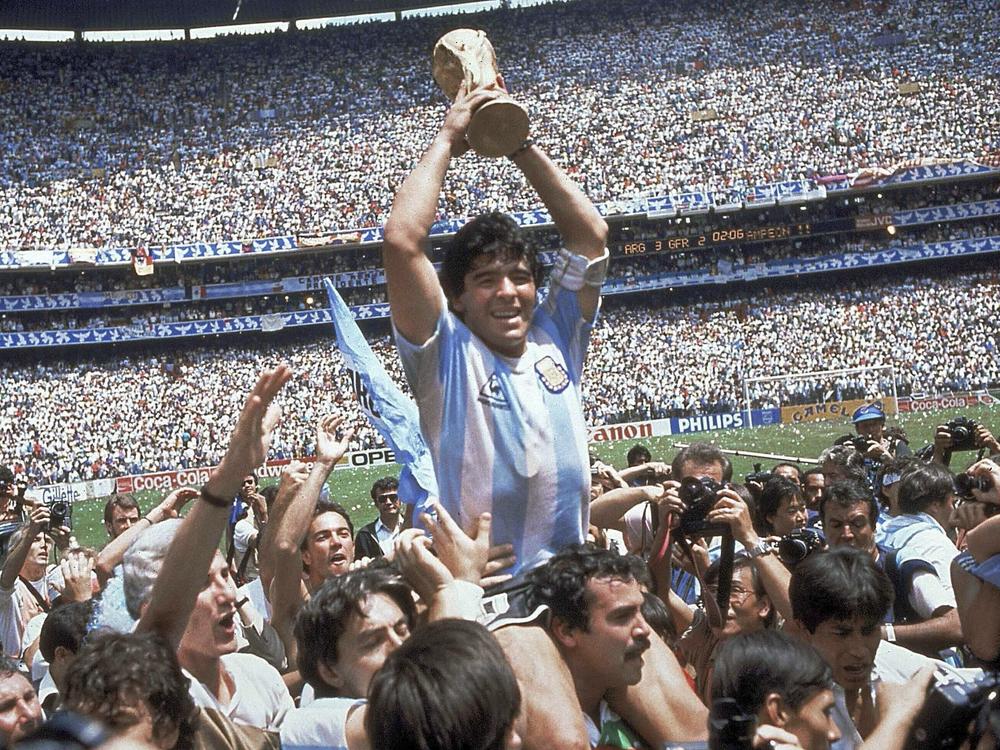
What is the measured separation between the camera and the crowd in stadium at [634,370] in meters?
38.6

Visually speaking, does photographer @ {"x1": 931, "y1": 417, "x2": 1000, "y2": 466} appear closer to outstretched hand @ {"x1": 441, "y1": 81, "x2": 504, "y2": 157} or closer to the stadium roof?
outstretched hand @ {"x1": 441, "y1": 81, "x2": 504, "y2": 157}

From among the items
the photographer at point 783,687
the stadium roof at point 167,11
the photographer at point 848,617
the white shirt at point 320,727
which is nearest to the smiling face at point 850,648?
the photographer at point 848,617

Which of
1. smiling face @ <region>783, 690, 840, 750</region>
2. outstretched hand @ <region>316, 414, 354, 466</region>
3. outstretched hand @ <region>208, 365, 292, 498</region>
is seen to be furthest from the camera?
outstretched hand @ <region>316, 414, 354, 466</region>

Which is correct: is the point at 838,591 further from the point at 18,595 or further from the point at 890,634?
the point at 18,595

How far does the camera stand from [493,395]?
337 centimetres

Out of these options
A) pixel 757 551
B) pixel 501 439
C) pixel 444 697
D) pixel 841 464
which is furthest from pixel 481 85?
pixel 841 464

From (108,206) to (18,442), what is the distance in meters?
13.5

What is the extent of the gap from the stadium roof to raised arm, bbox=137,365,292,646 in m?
58.2

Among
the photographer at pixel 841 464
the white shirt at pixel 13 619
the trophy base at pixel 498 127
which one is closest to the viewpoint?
the trophy base at pixel 498 127

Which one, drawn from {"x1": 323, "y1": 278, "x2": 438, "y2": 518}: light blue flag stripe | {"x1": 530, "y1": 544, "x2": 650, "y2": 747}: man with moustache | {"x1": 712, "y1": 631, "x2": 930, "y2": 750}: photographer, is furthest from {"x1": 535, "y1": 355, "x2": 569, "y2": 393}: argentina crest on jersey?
{"x1": 712, "y1": 631, "x2": 930, "y2": 750}: photographer

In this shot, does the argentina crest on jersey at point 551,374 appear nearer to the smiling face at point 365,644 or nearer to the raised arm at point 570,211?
the raised arm at point 570,211

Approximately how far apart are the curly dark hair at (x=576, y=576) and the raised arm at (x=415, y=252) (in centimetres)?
74

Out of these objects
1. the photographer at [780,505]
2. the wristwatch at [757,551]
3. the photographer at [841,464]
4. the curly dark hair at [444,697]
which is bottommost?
the curly dark hair at [444,697]

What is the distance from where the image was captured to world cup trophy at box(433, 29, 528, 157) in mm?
3533
